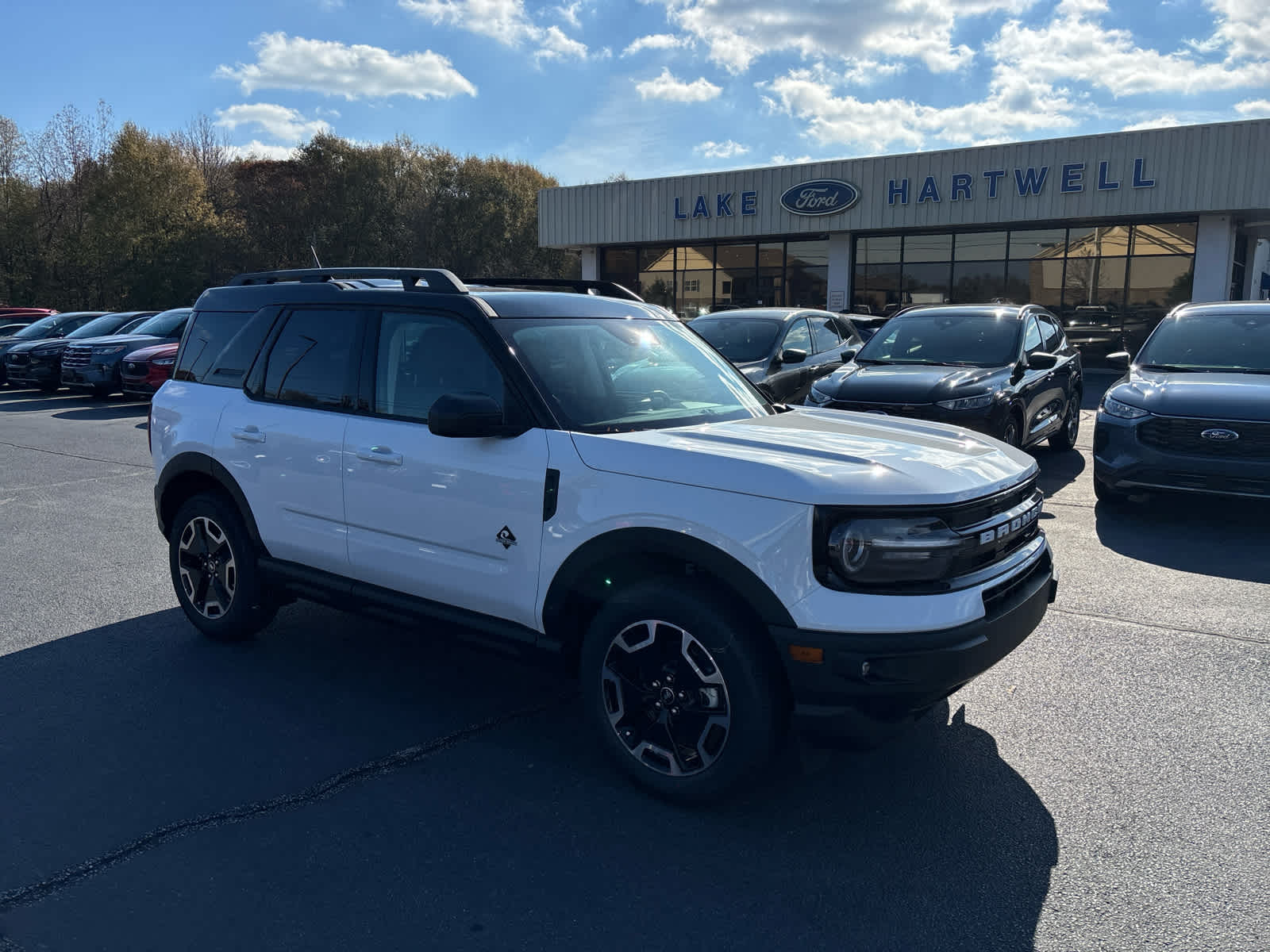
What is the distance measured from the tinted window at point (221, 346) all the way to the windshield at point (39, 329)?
20135 mm

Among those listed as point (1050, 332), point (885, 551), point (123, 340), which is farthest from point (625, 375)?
point (123, 340)

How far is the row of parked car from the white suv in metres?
12.5

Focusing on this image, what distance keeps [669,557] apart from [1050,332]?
9170mm

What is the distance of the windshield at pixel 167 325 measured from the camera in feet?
59.2

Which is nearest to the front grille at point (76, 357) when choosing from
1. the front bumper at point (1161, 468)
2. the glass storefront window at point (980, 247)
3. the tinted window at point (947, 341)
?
the tinted window at point (947, 341)

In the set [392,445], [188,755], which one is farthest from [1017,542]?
[188,755]

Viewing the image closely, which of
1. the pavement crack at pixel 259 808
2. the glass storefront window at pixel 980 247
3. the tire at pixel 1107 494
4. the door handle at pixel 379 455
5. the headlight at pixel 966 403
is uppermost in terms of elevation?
the glass storefront window at pixel 980 247

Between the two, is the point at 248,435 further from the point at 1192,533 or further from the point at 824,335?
the point at 824,335

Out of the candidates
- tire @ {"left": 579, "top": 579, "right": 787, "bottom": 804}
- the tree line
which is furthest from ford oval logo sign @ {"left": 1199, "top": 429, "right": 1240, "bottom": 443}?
the tree line

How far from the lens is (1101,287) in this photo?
23859 millimetres

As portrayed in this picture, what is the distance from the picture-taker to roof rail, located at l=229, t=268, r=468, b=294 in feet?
13.6

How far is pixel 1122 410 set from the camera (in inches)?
299

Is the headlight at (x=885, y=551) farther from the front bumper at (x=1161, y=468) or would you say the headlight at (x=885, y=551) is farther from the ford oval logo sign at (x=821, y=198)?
the ford oval logo sign at (x=821, y=198)

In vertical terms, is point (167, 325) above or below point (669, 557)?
above
